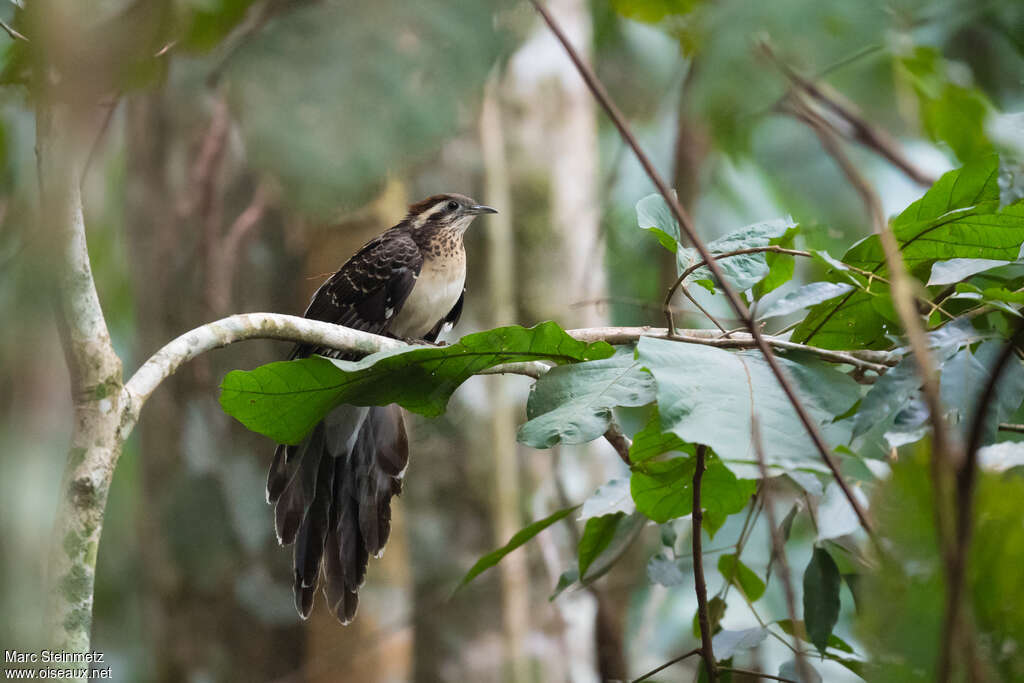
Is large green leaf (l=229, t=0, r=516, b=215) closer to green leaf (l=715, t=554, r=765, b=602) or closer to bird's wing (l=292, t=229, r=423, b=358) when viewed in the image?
green leaf (l=715, t=554, r=765, b=602)

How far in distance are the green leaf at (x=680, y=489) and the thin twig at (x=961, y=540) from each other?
0.61 m

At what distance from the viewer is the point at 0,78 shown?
466mm

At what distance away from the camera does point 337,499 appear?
143cm

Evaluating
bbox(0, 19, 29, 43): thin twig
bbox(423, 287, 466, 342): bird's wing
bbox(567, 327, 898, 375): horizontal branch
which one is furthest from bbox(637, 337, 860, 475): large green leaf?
bbox(423, 287, 466, 342): bird's wing

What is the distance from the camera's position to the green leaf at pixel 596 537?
1213 millimetres

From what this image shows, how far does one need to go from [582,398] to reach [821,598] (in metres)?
0.48

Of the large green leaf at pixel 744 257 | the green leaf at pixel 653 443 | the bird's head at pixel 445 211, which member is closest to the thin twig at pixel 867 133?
the large green leaf at pixel 744 257

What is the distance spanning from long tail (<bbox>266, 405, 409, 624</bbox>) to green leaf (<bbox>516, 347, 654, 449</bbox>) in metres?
0.57

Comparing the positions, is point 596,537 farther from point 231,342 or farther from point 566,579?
point 231,342

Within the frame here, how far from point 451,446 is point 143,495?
82cm

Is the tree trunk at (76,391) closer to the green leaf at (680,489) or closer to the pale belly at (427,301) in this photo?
the green leaf at (680,489)

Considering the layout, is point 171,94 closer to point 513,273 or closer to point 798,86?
point 513,273

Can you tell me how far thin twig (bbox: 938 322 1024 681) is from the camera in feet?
1.08

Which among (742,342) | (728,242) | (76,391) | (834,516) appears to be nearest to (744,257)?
(728,242)
